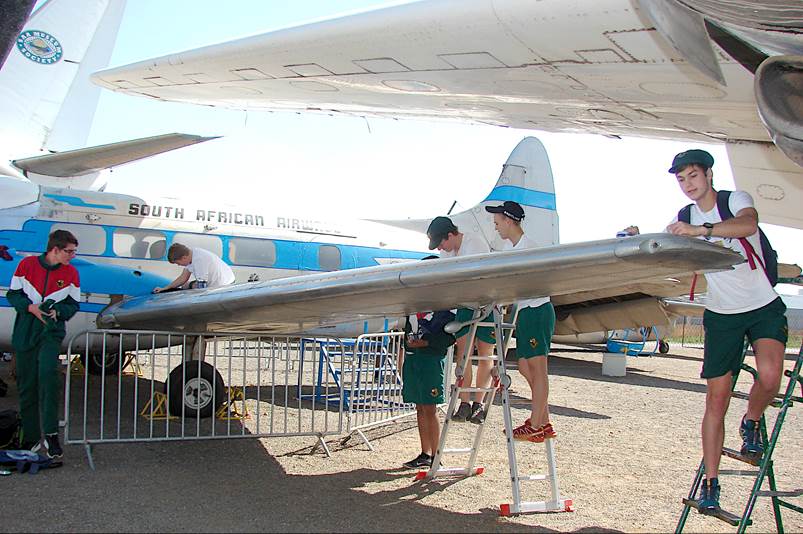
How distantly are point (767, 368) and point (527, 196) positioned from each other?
11.6 metres

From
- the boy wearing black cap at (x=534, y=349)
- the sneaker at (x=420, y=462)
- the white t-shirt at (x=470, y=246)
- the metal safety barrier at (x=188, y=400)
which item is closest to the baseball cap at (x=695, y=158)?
the boy wearing black cap at (x=534, y=349)

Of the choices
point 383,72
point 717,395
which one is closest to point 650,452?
point 717,395

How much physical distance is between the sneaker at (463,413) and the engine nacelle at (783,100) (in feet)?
18.8

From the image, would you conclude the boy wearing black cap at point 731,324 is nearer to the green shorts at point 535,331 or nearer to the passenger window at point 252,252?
the green shorts at point 535,331

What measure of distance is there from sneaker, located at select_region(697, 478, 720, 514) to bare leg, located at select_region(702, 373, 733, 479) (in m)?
0.05

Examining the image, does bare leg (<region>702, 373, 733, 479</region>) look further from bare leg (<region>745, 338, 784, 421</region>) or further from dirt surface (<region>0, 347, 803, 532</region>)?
dirt surface (<region>0, 347, 803, 532</region>)

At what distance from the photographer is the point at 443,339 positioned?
6523 mm

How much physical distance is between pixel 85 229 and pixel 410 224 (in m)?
6.81

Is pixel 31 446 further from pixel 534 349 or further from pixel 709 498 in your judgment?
pixel 709 498

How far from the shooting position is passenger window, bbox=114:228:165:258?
33.3ft

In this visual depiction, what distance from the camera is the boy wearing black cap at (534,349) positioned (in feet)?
17.9

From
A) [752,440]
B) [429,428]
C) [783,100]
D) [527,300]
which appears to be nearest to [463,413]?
[429,428]

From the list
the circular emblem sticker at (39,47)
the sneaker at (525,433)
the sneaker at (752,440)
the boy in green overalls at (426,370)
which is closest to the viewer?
the sneaker at (752,440)

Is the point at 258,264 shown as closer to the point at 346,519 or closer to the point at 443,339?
the point at 443,339
